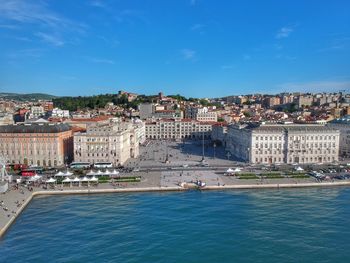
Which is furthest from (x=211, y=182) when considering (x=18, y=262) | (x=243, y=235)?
(x=18, y=262)

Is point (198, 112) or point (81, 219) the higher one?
point (198, 112)

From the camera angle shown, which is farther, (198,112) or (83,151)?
(198,112)

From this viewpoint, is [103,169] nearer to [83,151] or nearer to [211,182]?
[83,151]

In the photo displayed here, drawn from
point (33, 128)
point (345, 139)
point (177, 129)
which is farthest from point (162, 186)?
Answer: point (177, 129)

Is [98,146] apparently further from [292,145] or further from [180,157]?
[292,145]

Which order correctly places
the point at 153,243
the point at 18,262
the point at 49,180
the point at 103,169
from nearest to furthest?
1. the point at 18,262
2. the point at 153,243
3. the point at 49,180
4. the point at 103,169

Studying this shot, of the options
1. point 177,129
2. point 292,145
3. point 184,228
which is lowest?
point 184,228
